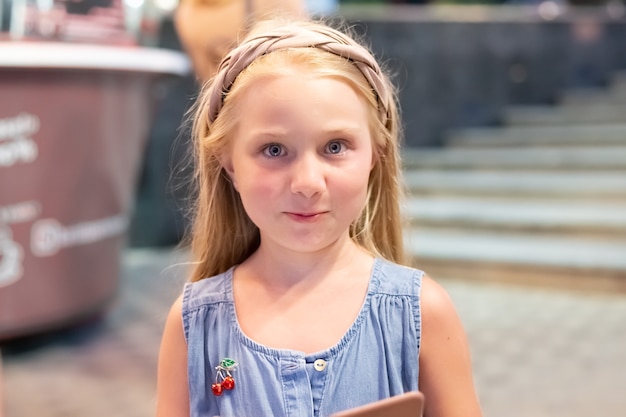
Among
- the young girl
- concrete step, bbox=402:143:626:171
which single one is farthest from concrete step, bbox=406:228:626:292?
the young girl

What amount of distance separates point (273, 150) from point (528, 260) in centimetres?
392

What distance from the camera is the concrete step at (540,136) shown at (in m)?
6.09

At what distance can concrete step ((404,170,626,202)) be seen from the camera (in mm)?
5348

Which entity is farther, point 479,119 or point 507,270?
point 479,119

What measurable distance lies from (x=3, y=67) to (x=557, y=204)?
3746 millimetres

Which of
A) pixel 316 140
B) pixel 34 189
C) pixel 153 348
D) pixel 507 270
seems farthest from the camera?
pixel 507 270

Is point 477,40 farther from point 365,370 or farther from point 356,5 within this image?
point 365,370

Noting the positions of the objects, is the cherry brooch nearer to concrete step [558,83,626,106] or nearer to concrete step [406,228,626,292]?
concrete step [406,228,626,292]

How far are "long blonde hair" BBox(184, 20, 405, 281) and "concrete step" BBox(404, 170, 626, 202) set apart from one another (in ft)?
14.6

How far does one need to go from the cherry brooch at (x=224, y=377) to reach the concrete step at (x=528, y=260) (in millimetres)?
3257

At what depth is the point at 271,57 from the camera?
104 cm

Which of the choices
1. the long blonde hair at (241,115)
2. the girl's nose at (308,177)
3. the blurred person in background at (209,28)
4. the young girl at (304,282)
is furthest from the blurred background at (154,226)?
the girl's nose at (308,177)

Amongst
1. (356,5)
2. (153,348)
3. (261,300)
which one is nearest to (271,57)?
(261,300)

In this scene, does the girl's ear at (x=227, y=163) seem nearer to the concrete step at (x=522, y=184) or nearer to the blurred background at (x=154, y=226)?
the blurred background at (x=154, y=226)
